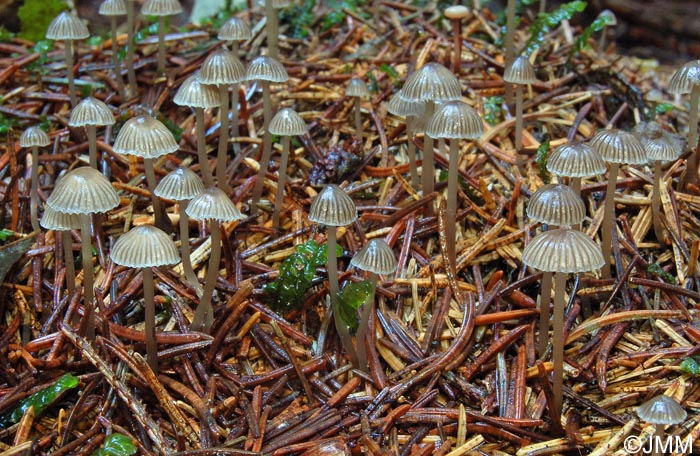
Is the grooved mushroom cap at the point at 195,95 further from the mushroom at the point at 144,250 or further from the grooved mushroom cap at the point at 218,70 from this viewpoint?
the mushroom at the point at 144,250

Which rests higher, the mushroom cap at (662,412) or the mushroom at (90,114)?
the mushroom at (90,114)

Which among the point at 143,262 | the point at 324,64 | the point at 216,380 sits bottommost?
the point at 216,380

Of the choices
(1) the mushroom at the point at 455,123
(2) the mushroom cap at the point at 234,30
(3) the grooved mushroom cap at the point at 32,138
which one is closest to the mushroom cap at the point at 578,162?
(1) the mushroom at the point at 455,123

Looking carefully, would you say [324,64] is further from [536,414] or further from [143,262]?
[536,414]

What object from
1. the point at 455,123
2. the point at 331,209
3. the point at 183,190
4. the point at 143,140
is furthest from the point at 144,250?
the point at 455,123

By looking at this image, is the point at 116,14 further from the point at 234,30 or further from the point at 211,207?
the point at 211,207

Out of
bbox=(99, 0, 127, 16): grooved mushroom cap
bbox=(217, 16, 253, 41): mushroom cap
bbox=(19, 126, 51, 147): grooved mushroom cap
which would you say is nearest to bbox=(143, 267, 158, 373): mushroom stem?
bbox=(19, 126, 51, 147): grooved mushroom cap

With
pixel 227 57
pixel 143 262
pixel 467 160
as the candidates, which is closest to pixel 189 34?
pixel 227 57

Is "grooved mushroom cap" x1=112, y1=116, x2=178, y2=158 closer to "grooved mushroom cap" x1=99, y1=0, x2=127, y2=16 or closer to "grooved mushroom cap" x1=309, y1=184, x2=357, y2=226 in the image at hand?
"grooved mushroom cap" x1=309, y1=184, x2=357, y2=226
